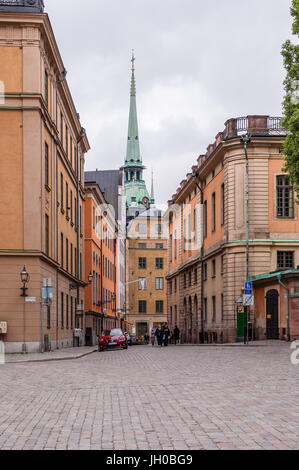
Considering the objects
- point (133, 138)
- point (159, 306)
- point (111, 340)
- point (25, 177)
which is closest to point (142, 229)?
point (159, 306)

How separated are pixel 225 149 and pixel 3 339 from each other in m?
20.4

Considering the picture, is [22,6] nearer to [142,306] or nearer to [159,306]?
[142,306]

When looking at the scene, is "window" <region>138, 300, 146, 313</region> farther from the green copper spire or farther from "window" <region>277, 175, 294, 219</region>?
"window" <region>277, 175, 294, 219</region>

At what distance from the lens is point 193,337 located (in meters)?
57.2

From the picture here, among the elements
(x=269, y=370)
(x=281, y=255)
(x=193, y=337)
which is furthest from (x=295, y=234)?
(x=269, y=370)

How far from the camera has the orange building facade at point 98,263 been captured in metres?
58.2

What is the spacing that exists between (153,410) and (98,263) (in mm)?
54713

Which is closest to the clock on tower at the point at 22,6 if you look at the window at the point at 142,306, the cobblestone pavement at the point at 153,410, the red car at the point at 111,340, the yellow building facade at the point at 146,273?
the red car at the point at 111,340

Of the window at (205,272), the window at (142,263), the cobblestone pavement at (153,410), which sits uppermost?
the window at (142,263)

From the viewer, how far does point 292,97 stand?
25.3 metres

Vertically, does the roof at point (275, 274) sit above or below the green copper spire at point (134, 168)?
below

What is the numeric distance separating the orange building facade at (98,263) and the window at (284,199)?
50.4 feet

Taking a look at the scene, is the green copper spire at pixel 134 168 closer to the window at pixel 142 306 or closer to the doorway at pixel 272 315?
the window at pixel 142 306
